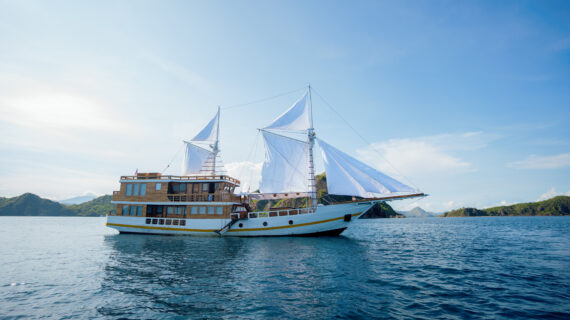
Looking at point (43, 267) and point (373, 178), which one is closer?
point (43, 267)

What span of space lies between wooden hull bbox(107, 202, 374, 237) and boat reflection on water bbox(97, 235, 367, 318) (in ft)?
31.1

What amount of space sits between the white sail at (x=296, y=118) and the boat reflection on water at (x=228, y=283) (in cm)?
1932

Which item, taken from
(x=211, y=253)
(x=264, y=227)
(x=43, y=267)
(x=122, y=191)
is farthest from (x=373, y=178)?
(x=122, y=191)

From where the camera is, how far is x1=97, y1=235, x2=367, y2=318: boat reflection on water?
8844 mm

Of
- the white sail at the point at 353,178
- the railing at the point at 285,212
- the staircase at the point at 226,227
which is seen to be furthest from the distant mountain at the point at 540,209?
the staircase at the point at 226,227

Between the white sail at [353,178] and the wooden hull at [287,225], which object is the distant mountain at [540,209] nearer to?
the white sail at [353,178]

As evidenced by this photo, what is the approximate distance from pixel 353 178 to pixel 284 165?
32.6 feet

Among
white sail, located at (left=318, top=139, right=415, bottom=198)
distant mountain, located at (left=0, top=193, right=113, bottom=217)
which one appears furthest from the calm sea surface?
distant mountain, located at (left=0, top=193, right=113, bottom=217)

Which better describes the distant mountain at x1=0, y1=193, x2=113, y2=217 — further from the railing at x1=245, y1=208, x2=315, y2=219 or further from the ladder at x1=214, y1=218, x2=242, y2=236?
the railing at x1=245, y1=208, x2=315, y2=219

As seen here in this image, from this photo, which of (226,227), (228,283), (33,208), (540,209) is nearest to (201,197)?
(226,227)

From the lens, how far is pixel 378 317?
26.7 feet

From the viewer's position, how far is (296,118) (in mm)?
35875

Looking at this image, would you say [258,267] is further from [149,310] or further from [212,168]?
[212,168]

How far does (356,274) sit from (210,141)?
3664cm
